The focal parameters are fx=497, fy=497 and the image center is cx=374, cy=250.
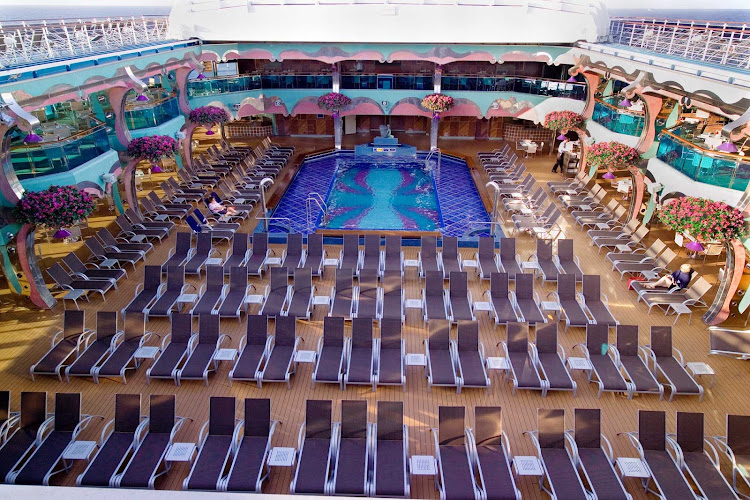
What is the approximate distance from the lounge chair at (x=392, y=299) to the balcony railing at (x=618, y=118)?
8231 mm

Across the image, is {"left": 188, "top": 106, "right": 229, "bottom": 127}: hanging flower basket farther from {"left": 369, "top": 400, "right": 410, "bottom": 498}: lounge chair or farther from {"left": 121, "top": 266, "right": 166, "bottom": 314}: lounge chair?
{"left": 369, "top": 400, "right": 410, "bottom": 498}: lounge chair

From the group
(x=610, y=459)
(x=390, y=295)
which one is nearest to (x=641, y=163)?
(x=390, y=295)

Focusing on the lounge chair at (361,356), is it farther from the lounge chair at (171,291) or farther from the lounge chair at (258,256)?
the lounge chair at (171,291)

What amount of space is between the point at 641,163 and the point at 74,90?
13629mm

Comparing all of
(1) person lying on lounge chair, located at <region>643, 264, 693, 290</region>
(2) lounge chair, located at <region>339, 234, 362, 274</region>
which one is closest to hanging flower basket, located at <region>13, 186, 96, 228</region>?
(2) lounge chair, located at <region>339, 234, 362, 274</region>

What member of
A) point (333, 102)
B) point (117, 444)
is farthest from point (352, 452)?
point (333, 102)

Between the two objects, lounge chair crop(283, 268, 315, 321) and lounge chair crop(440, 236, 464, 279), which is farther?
lounge chair crop(440, 236, 464, 279)

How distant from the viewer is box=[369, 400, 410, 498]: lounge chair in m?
5.62

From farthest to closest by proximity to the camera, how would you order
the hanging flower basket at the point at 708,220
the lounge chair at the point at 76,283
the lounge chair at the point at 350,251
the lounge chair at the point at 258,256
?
1. the lounge chair at the point at 350,251
2. the lounge chair at the point at 258,256
3. the lounge chair at the point at 76,283
4. the hanging flower basket at the point at 708,220

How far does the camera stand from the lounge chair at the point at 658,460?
223 inches

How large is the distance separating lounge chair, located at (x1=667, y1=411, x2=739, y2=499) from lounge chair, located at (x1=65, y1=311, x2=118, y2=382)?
325 inches

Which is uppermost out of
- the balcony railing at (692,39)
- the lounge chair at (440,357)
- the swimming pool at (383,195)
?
the balcony railing at (692,39)

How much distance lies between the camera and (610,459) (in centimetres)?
606

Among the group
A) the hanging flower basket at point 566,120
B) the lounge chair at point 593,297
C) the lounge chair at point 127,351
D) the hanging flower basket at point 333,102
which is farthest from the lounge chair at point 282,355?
the hanging flower basket at point 333,102
